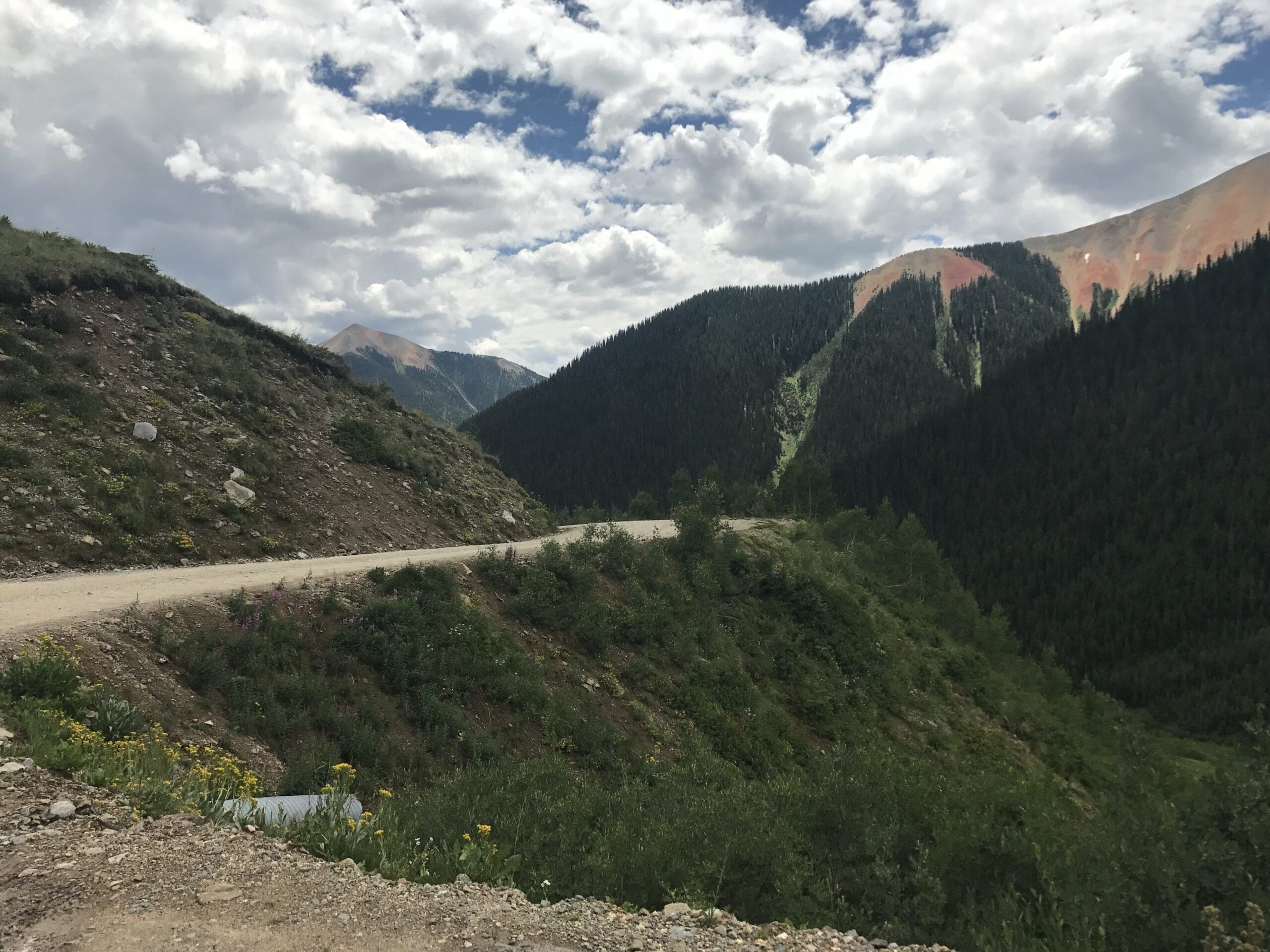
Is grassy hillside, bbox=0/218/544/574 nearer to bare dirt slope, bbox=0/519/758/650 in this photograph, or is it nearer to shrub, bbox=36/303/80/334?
shrub, bbox=36/303/80/334

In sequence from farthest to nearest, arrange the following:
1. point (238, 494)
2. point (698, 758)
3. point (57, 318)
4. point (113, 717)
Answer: point (57, 318), point (238, 494), point (698, 758), point (113, 717)

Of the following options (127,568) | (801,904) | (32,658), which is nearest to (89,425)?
(127,568)

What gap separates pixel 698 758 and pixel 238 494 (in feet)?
50.6

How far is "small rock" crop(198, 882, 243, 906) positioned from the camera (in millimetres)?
4910

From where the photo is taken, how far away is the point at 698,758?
14.4 m

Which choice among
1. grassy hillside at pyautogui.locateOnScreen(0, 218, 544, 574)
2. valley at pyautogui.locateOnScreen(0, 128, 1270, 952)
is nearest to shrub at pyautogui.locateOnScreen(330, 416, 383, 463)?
grassy hillside at pyautogui.locateOnScreen(0, 218, 544, 574)

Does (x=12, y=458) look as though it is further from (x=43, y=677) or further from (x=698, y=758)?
(x=698, y=758)

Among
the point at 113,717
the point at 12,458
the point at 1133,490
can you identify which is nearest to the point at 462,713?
the point at 113,717

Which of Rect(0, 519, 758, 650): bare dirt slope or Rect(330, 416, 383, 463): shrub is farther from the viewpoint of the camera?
Rect(330, 416, 383, 463): shrub

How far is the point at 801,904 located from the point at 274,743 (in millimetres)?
8190

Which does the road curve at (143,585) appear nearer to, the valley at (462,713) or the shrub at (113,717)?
the valley at (462,713)

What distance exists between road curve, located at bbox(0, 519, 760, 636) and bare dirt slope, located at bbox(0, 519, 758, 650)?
0.04 feet

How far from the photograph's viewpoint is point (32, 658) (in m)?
8.33

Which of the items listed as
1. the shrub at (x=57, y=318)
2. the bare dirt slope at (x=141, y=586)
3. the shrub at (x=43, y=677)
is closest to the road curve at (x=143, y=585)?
the bare dirt slope at (x=141, y=586)
